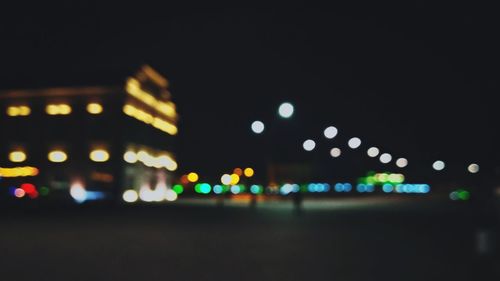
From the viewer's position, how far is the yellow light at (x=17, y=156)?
7056 centimetres

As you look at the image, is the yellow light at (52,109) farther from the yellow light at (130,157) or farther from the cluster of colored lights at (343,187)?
the cluster of colored lights at (343,187)

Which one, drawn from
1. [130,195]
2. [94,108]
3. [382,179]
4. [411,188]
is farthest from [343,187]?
[94,108]

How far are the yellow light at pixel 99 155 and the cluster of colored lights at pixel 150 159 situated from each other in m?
2.01

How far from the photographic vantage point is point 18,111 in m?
72.9

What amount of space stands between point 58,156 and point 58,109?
5481mm

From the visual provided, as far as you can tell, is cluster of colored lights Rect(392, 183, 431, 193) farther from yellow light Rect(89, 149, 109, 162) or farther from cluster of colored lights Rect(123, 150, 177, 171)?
yellow light Rect(89, 149, 109, 162)

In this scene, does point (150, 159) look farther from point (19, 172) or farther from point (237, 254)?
point (237, 254)

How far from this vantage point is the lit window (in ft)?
232

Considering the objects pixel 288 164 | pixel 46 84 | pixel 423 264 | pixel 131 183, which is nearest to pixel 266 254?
pixel 423 264

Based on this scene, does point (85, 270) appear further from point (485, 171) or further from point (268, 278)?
point (485, 171)

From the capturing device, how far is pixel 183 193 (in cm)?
8325

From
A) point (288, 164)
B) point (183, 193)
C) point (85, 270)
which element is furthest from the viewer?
point (288, 164)

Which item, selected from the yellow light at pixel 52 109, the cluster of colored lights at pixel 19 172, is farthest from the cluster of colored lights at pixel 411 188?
the cluster of colored lights at pixel 19 172

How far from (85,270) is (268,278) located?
3065 millimetres
